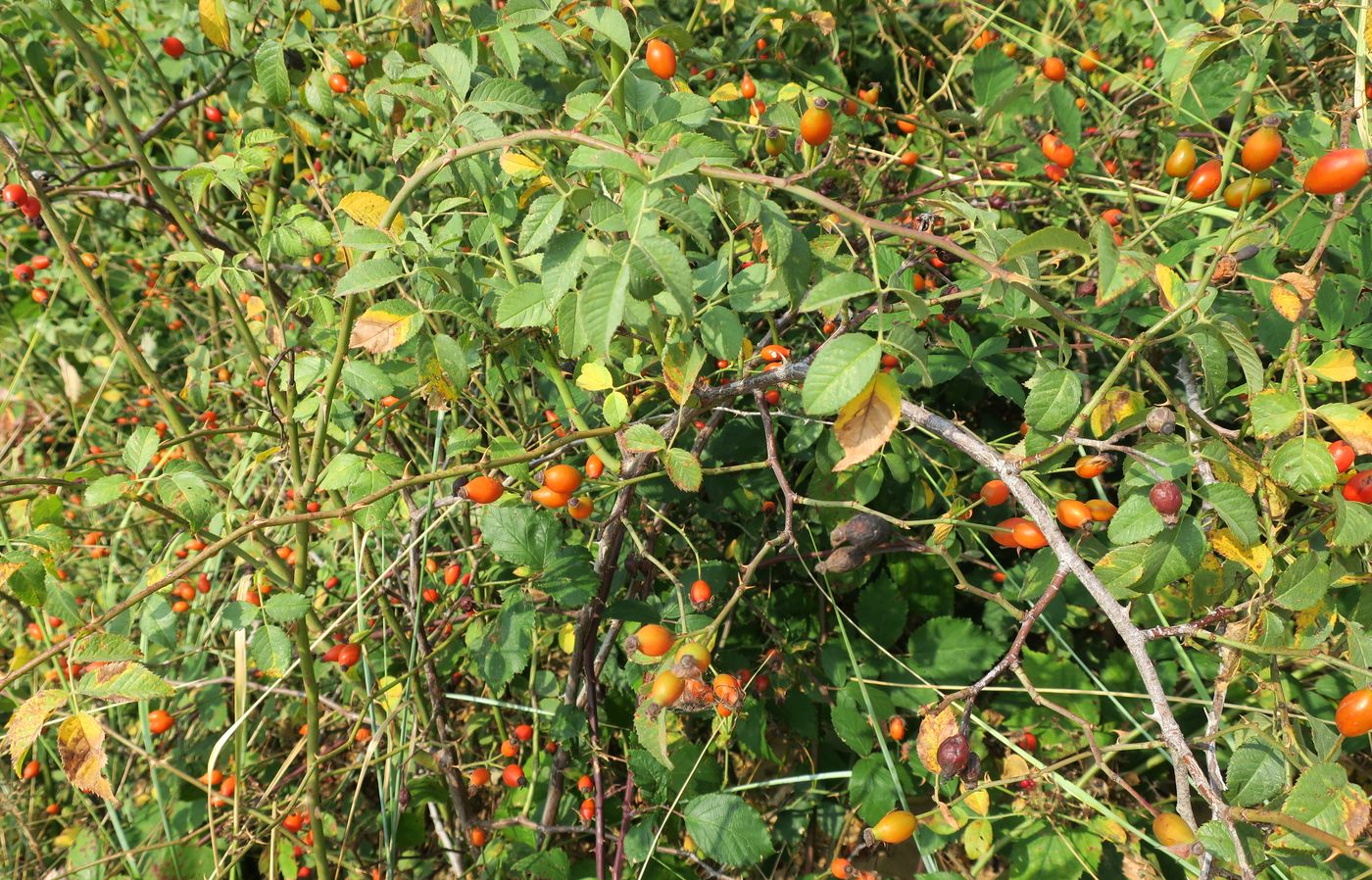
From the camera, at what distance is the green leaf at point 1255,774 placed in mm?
930

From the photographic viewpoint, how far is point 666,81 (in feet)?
4.81

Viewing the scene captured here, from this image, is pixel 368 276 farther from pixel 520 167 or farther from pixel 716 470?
pixel 716 470

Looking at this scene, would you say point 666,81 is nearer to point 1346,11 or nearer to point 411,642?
point 411,642

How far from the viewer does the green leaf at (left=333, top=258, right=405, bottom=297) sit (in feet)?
3.36

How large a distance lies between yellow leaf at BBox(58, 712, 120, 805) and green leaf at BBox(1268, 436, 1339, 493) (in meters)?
1.47

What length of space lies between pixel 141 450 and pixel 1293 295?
5.30 feet

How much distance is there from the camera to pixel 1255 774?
3.10ft

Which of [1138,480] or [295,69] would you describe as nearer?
[1138,480]

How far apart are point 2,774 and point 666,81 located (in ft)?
8.04

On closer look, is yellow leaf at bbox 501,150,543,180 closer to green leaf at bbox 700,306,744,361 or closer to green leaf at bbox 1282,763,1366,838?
green leaf at bbox 700,306,744,361

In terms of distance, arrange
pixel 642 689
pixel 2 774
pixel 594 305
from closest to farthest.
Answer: pixel 594 305 < pixel 642 689 < pixel 2 774

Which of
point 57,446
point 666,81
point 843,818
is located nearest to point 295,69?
point 666,81

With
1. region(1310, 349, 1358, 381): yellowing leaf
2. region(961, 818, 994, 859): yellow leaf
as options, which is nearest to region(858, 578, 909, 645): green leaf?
region(961, 818, 994, 859): yellow leaf

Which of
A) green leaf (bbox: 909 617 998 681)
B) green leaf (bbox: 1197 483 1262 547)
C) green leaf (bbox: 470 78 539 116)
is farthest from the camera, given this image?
green leaf (bbox: 909 617 998 681)
